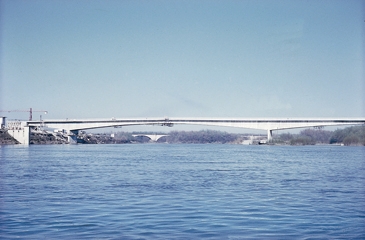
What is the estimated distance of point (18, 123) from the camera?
398ft

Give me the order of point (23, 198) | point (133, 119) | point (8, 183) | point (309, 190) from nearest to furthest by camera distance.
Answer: point (23, 198) < point (309, 190) < point (8, 183) < point (133, 119)

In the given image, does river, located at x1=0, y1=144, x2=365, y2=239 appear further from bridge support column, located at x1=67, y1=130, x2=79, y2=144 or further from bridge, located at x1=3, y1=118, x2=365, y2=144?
bridge support column, located at x1=67, y1=130, x2=79, y2=144

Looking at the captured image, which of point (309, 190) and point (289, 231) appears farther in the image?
point (309, 190)

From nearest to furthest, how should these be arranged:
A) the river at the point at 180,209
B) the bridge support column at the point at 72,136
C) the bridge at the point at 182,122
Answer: the river at the point at 180,209, the bridge at the point at 182,122, the bridge support column at the point at 72,136

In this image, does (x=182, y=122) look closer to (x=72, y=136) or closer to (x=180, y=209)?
(x=72, y=136)

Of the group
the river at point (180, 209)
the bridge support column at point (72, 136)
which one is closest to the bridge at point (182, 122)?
the bridge support column at point (72, 136)

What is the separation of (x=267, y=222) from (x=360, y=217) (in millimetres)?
3275

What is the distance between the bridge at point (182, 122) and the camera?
101875 mm

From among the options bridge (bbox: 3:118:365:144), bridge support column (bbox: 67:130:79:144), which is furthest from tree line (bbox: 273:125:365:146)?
bridge support column (bbox: 67:130:79:144)

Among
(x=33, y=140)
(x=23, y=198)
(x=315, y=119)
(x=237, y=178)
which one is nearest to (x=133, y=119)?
(x=33, y=140)

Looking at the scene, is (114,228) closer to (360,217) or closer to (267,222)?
(267,222)

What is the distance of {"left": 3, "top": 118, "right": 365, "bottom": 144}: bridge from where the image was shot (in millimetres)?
101875

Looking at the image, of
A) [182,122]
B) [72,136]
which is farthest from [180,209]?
[72,136]

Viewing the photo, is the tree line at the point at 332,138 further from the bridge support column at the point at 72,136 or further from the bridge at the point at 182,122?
the bridge support column at the point at 72,136
